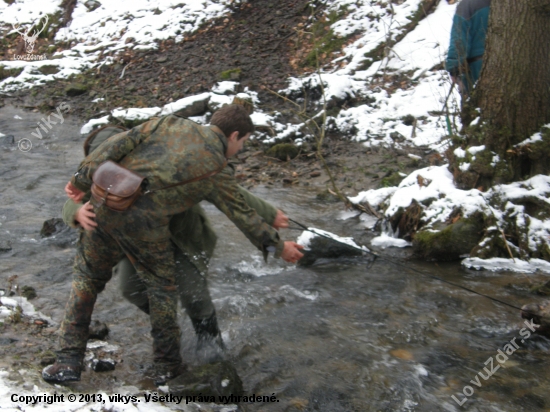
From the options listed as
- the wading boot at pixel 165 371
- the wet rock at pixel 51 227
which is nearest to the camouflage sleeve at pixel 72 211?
the wading boot at pixel 165 371

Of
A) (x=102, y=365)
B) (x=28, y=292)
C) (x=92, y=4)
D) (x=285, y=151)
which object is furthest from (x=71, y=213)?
(x=92, y=4)

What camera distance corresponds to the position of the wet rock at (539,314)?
Answer: 4129mm

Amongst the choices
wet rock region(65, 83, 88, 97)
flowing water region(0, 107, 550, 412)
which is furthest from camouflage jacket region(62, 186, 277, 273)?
wet rock region(65, 83, 88, 97)

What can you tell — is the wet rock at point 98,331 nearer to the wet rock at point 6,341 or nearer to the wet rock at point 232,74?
the wet rock at point 6,341

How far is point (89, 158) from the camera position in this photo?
3.26 meters

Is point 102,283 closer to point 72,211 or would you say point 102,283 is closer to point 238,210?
point 72,211

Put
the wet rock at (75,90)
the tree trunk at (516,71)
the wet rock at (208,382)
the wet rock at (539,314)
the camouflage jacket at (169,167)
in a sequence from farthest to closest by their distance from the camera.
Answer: the wet rock at (75,90) < the tree trunk at (516,71) < the wet rock at (539,314) < the wet rock at (208,382) < the camouflage jacket at (169,167)

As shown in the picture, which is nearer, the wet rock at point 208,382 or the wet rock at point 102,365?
the wet rock at point 208,382

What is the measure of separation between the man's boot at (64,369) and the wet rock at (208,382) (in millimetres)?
562

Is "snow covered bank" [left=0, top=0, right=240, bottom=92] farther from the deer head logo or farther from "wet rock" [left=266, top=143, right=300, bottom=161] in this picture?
"wet rock" [left=266, top=143, right=300, bottom=161]

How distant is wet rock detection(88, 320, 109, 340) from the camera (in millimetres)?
4180

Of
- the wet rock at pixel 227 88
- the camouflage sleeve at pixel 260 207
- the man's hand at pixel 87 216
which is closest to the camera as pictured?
→ the man's hand at pixel 87 216

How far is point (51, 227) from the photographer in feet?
20.9

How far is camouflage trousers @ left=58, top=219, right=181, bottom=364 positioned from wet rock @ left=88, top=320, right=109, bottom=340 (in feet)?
2.25
